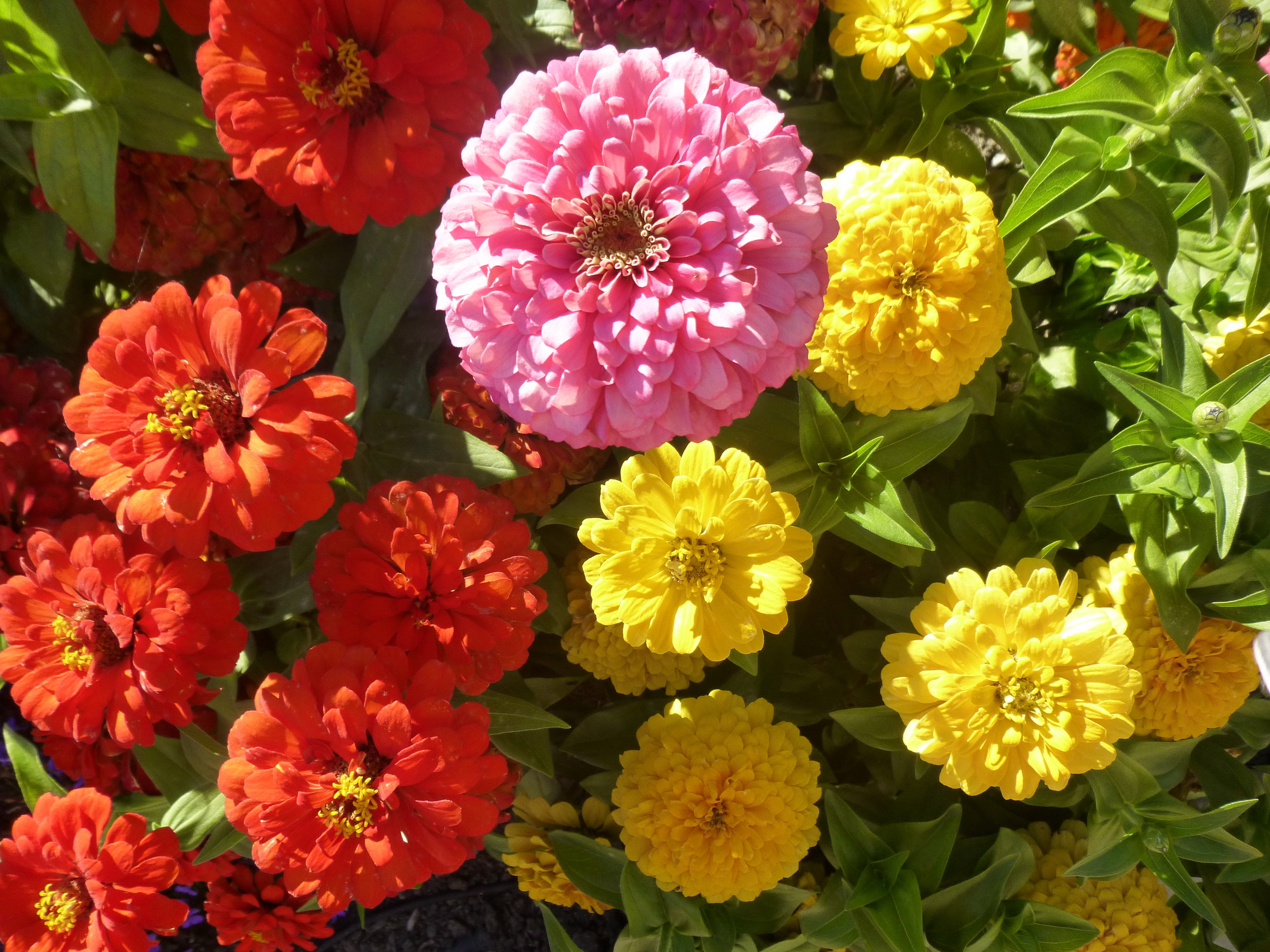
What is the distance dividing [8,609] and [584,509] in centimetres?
57

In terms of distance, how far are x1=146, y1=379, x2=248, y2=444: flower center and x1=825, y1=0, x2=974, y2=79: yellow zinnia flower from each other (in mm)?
732

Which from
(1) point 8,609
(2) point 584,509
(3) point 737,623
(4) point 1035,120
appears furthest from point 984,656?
(1) point 8,609

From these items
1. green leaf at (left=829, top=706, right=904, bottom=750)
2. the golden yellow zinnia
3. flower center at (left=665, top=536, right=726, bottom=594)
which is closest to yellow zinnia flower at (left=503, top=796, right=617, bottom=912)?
green leaf at (left=829, top=706, right=904, bottom=750)

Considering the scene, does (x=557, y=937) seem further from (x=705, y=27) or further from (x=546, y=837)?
(x=705, y=27)

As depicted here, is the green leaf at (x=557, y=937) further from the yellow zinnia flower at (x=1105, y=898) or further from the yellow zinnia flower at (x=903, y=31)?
the yellow zinnia flower at (x=903, y=31)

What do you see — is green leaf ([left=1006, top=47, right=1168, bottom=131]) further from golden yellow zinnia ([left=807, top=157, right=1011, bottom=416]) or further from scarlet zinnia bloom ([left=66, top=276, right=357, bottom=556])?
scarlet zinnia bloom ([left=66, top=276, right=357, bottom=556])

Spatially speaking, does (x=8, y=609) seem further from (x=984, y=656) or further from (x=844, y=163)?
(x=844, y=163)

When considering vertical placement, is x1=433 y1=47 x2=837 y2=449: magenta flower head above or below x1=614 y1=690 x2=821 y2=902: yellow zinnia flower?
above

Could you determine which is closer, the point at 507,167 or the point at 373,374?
the point at 507,167

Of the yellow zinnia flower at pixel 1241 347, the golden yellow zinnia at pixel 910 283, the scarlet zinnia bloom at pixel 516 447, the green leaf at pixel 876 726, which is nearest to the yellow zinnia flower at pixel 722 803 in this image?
the green leaf at pixel 876 726

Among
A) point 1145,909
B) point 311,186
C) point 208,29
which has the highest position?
point 208,29

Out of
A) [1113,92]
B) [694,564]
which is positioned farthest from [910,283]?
[694,564]

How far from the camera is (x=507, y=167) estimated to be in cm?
68

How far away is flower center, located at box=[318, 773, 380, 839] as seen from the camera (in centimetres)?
73
